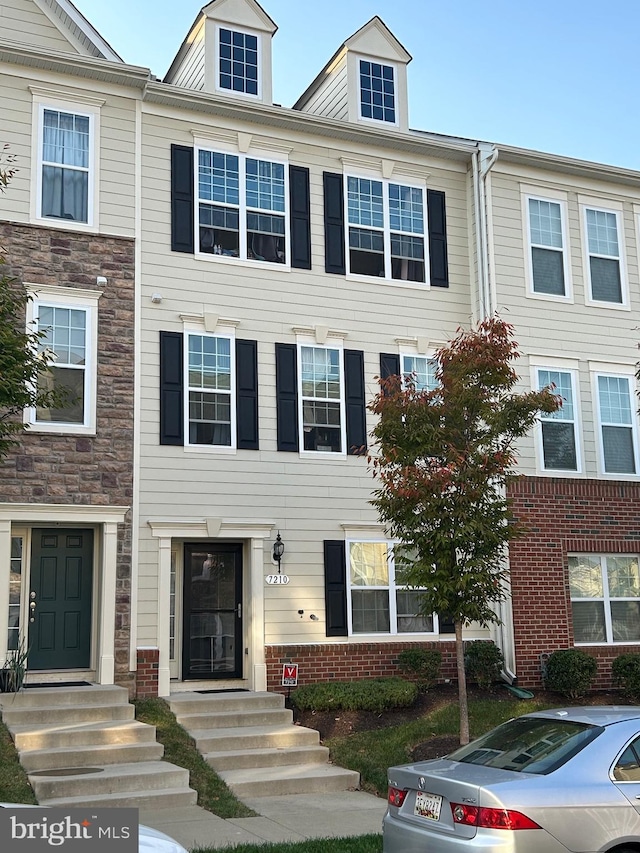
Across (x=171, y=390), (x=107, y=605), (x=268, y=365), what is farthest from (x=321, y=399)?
(x=107, y=605)

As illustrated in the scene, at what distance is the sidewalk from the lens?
342 inches

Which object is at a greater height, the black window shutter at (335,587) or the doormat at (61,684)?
the black window shutter at (335,587)

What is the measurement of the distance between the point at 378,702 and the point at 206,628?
2788 mm

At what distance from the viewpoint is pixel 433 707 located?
13.6m

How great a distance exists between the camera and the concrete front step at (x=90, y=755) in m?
10.5

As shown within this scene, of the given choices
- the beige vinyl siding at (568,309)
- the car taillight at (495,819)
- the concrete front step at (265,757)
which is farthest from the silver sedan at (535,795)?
the beige vinyl siding at (568,309)

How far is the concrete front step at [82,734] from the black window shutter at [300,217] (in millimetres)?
7373

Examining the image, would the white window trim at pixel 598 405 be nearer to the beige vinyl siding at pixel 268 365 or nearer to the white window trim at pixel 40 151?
the beige vinyl siding at pixel 268 365

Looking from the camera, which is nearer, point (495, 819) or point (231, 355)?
point (495, 819)

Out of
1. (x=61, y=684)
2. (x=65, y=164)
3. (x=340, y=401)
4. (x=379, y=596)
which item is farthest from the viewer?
(x=340, y=401)

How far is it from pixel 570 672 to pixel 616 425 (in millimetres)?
4596

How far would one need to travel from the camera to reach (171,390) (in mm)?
14148

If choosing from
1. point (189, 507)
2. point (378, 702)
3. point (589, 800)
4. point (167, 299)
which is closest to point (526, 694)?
point (378, 702)

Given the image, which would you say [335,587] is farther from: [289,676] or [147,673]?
[147,673]
